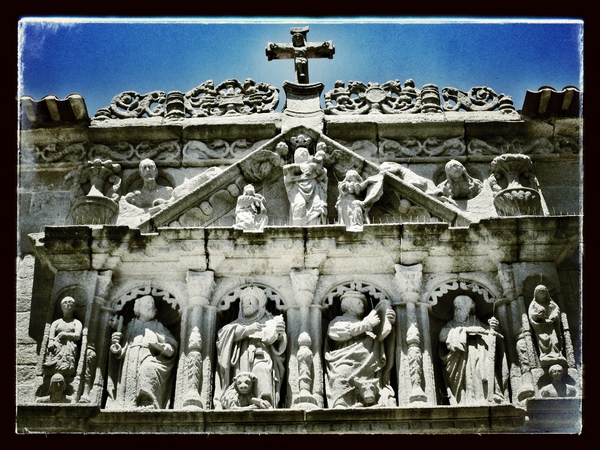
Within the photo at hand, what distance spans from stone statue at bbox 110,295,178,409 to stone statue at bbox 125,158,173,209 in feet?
4.38

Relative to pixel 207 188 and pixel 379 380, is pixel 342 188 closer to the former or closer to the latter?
pixel 207 188

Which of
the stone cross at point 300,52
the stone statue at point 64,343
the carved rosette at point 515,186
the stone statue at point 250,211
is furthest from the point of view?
the stone cross at point 300,52

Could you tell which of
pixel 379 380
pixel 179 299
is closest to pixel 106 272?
pixel 179 299

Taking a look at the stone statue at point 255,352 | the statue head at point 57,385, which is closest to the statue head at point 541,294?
the stone statue at point 255,352

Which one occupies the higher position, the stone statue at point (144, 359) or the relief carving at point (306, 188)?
the relief carving at point (306, 188)

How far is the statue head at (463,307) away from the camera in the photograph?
11.7 m

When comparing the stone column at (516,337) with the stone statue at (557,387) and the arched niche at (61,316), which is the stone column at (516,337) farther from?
the arched niche at (61,316)

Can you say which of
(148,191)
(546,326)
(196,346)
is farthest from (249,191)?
(546,326)

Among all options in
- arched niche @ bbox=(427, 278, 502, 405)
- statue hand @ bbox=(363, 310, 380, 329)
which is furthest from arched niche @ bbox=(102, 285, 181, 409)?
arched niche @ bbox=(427, 278, 502, 405)

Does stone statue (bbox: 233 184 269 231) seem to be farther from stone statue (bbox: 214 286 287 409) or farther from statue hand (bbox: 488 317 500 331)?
statue hand (bbox: 488 317 500 331)

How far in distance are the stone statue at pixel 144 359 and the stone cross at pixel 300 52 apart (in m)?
3.41

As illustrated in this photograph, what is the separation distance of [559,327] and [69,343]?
443 cm

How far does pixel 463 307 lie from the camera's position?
1175 centimetres

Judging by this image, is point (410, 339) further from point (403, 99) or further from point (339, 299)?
point (403, 99)
